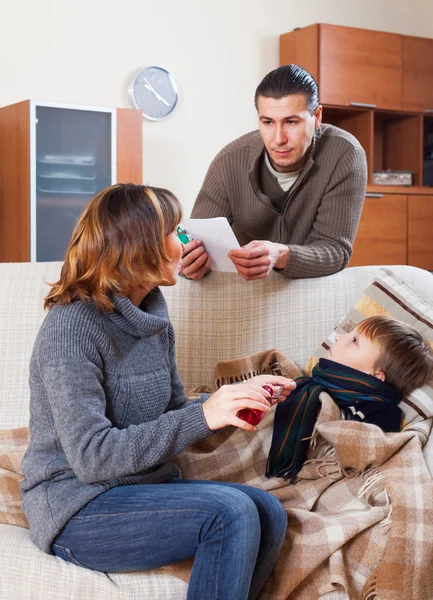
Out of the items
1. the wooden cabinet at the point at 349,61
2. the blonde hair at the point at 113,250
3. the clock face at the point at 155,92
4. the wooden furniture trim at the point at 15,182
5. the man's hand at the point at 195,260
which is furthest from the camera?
the wooden cabinet at the point at 349,61

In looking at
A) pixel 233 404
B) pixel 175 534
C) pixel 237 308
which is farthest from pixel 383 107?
pixel 175 534

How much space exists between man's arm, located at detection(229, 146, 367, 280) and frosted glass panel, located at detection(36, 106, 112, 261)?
6.95 feet

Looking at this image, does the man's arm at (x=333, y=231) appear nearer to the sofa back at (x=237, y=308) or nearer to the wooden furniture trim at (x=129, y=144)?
the sofa back at (x=237, y=308)

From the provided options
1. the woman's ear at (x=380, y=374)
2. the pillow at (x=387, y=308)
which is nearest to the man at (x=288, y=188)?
the pillow at (x=387, y=308)

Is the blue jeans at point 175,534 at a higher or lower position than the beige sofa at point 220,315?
lower

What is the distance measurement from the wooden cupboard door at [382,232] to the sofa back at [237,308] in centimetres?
283

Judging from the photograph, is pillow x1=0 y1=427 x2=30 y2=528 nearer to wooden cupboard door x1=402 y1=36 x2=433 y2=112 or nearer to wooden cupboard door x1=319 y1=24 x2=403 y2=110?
wooden cupboard door x1=319 y1=24 x2=403 y2=110

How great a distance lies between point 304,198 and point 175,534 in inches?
48.3

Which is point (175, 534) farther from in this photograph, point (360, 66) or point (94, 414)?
point (360, 66)

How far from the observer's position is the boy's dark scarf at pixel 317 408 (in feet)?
5.89

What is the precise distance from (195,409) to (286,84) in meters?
1.12

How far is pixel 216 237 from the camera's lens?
2.05m

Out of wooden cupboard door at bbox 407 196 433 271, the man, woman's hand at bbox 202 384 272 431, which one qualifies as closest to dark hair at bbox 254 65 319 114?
the man

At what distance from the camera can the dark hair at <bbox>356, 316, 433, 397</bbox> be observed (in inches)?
73.1
